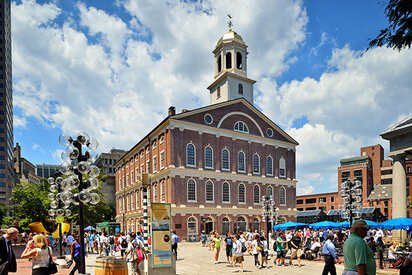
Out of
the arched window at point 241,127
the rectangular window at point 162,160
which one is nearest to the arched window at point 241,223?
the arched window at point 241,127

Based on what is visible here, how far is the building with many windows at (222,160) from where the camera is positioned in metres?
42.6

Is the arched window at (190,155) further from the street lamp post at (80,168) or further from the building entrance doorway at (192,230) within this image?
the street lamp post at (80,168)

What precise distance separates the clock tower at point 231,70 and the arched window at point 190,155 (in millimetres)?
12441

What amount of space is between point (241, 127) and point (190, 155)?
31.6 feet

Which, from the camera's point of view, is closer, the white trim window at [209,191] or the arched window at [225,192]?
the white trim window at [209,191]

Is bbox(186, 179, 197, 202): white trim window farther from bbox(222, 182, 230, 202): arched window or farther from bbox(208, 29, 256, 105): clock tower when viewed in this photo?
bbox(208, 29, 256, 105): clock tower

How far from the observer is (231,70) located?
2108 inches

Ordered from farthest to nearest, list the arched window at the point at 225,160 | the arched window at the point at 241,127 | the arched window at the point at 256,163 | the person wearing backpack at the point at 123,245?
1. the arched window at the point at 256,163
2. the arched window at the point at 241,127
3. the arched window at the point at 225,160
4. the person wearing backpack at the point at 123,245

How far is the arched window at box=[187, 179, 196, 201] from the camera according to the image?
43.0 m

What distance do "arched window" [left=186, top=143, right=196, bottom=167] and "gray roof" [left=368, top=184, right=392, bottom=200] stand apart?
63.3 meters

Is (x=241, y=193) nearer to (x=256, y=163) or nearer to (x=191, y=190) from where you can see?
(x=256, y=163)

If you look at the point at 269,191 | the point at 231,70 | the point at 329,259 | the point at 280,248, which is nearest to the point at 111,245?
the point at 280,248

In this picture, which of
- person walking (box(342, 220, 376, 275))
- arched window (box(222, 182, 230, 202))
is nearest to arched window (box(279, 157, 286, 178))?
arched window (box(222, 182, 230, 202))

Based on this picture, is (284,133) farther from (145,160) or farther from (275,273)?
(275,273)
